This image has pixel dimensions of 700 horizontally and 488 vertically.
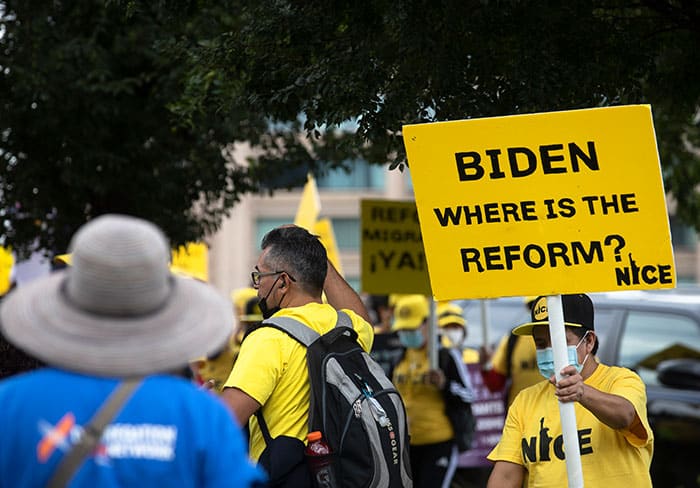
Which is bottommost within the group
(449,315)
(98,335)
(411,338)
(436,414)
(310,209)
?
(436,414)

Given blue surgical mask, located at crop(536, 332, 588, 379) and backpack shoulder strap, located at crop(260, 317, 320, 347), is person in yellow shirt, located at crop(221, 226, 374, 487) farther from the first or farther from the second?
blue surgical mask, located at crop(536, 332, 588, 379)

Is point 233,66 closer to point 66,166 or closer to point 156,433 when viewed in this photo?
point 66,166

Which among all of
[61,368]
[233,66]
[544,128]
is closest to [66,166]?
[233,66]

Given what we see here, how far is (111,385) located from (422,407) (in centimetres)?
636

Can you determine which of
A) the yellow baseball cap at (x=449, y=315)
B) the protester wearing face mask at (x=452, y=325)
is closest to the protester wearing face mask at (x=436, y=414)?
the protester wearing face mask at (x=452, y=325)

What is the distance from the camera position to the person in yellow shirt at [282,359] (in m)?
4.43

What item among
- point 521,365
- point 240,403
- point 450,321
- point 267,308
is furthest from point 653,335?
point 240,403

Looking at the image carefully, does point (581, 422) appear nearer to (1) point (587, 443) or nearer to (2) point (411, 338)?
(1) point (587, 443)

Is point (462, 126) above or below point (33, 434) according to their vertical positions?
above

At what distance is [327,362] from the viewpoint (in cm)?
454

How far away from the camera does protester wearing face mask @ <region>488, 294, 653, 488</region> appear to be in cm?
445

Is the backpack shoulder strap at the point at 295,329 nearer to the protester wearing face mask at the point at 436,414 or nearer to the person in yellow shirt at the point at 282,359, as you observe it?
the person in yellow shirt at the point at 282,359

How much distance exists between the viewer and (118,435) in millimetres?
2635

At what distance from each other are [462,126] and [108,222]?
7.47ft
